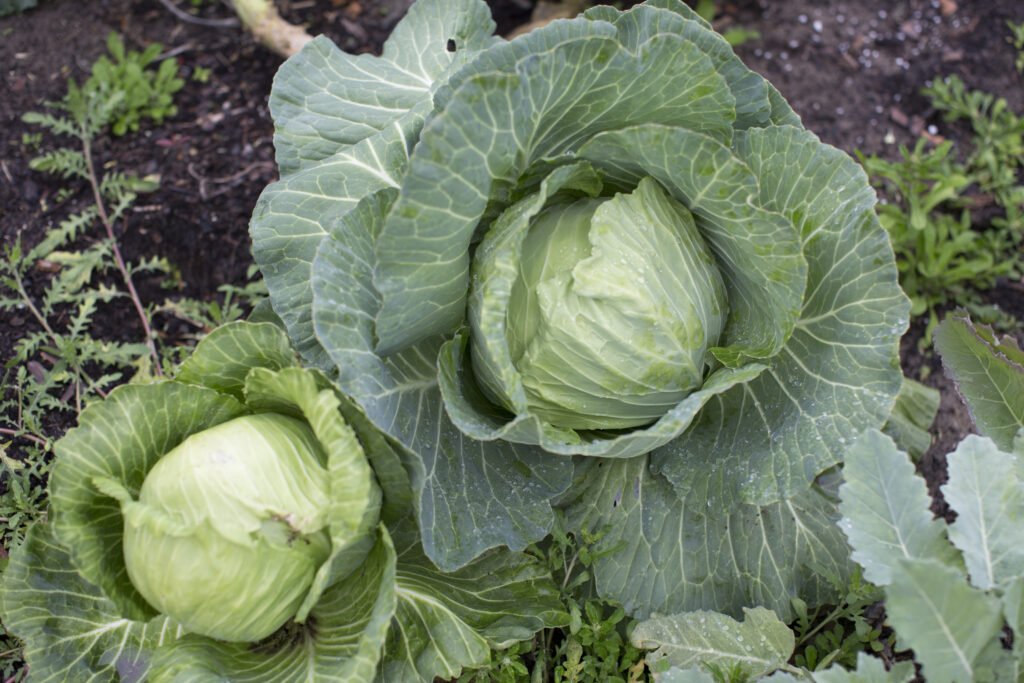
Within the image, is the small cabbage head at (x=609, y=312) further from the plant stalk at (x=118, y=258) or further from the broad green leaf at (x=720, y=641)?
the plant stalk at (x=118, y=258)

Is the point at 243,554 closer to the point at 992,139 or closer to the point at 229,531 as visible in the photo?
the point at 229,531

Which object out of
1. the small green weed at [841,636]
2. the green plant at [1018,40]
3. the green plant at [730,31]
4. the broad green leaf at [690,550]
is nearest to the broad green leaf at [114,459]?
the broad green leaf at [690,550]

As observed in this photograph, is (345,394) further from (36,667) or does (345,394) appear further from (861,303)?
(861,303)

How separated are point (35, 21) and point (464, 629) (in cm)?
367

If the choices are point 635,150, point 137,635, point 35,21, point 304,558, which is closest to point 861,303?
point 635,150

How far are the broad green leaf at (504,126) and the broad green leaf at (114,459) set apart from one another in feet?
1.70

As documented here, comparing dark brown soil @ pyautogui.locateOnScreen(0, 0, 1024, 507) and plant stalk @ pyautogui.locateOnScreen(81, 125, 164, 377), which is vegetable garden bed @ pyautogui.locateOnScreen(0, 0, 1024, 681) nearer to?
plant stalk @ pyautogui.locateOnScreen(81, 125, 164, 377)

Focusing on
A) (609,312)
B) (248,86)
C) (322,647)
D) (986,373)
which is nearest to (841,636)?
(986,373)

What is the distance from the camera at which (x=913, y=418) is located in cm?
304

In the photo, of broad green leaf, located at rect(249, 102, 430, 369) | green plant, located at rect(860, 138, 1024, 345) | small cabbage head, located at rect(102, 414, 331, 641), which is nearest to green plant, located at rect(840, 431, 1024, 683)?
small cabbage head, located at rect(102, 414, 331, 641)

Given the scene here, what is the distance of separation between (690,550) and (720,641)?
287 millimetres

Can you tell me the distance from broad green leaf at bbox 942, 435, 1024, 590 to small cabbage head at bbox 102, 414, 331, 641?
149 centimetres

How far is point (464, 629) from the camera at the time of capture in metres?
2.31

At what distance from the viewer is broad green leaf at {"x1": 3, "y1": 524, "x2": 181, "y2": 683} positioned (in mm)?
2234
